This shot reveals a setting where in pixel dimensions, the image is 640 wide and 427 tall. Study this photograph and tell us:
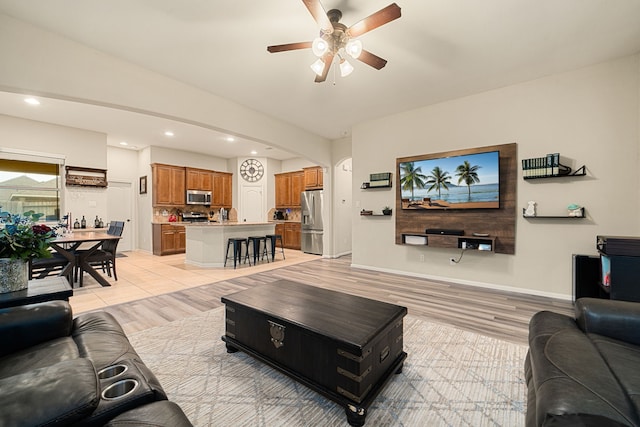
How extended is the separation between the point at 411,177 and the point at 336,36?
2928 millimetres

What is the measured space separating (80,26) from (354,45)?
2.76 metres

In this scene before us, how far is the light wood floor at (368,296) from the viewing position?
2844mm

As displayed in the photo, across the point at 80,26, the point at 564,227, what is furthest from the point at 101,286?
the point at 564,227

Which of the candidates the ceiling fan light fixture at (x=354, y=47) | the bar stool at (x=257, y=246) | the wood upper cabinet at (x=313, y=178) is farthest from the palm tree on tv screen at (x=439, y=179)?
the bar stool at (x=257, y=246)

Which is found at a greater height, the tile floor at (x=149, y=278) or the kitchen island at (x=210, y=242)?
the kitchen island at (x=210, y=242)

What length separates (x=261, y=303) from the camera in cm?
204

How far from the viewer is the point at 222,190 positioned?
28.7ft

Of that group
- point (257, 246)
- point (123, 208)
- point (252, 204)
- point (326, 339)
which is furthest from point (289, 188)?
point (326, 339)

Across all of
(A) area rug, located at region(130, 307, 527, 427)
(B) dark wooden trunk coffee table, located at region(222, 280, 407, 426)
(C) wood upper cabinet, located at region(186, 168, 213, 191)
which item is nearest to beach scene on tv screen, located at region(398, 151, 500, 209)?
(A) area rug, located at region(130, 307, 527, 427)

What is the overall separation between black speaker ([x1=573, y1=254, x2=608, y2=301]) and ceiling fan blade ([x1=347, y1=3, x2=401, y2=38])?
11.8 ft

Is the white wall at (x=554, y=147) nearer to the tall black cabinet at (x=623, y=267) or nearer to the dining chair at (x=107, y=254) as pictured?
the tall black cabinet at (x=623, y=267)

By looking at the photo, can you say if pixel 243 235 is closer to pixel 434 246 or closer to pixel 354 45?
pixel 434 246

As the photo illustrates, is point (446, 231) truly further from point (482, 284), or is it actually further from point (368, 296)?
point (368, 296)

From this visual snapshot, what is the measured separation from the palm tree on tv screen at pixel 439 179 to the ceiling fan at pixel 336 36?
94.0 inches
